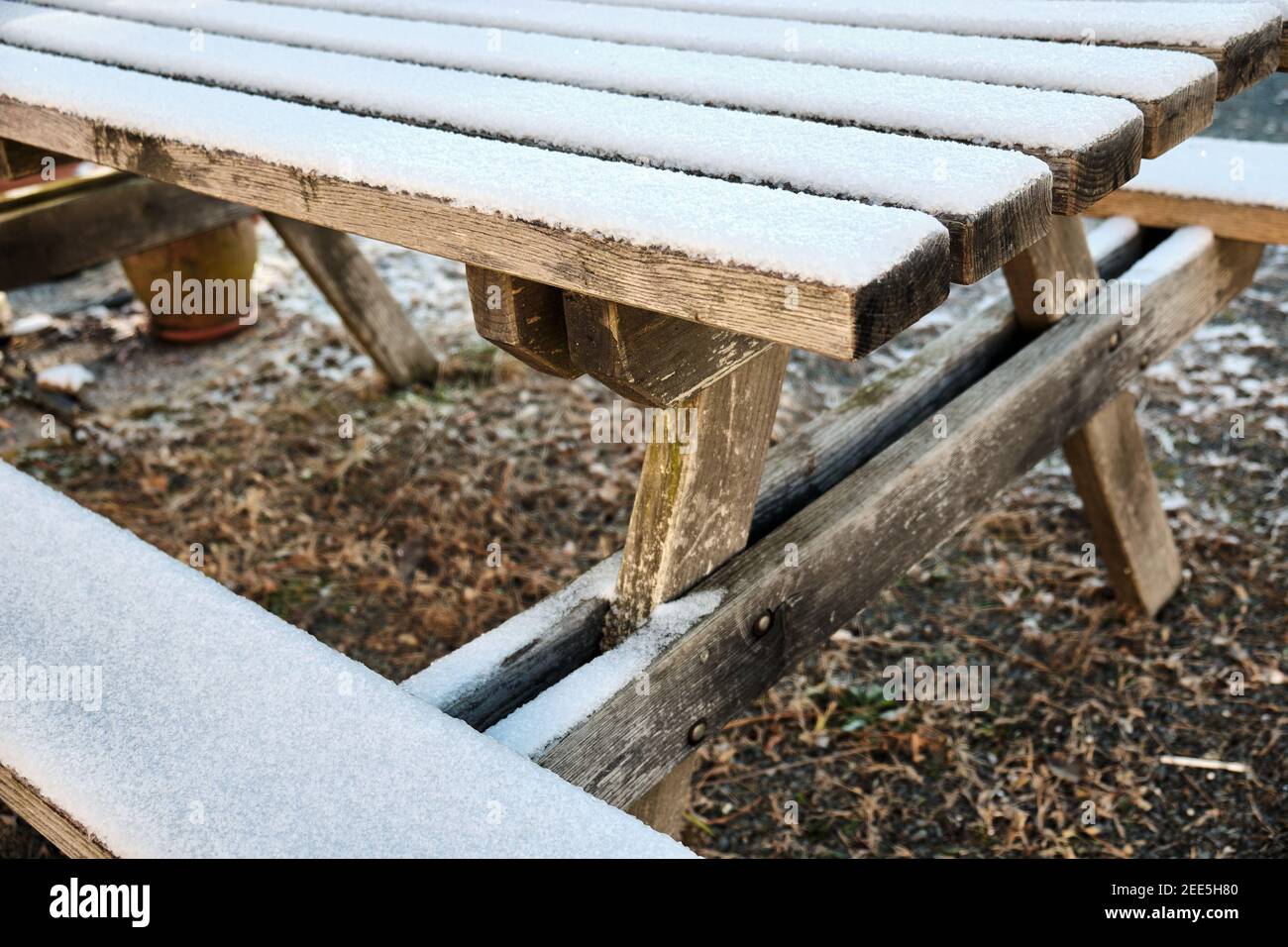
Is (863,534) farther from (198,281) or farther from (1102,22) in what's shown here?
(198,281)

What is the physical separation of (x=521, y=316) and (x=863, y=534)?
682 mm

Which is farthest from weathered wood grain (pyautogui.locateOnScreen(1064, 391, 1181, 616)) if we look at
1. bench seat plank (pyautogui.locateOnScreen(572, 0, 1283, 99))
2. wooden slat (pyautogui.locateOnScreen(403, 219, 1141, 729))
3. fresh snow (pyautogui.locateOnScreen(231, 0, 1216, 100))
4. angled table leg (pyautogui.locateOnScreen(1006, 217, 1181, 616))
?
fresh snow (pyautogui.locateOnScreen(231, 0, 1216, 100))

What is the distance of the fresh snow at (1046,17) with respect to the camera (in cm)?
154

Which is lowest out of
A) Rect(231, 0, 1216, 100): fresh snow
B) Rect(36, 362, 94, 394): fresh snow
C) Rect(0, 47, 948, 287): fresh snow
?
Rect(36, 362, 94, 394): fresh snow

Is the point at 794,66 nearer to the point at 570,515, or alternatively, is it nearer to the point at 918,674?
the point at 918,674

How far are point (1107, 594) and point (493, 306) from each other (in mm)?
2082

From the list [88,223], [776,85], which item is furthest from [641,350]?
[88,223]

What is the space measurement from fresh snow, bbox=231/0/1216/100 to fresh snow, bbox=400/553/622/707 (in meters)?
0.73

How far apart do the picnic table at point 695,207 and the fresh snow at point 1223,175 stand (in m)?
0.42

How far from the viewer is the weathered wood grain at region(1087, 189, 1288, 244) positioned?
7.95ft

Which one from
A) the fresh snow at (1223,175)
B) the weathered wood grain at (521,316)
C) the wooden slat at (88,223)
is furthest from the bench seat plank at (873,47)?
the wooden slat at (88,223)

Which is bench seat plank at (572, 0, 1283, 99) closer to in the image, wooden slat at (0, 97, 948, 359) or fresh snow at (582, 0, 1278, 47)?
fresh snow at (582, 0, 1278, 47)

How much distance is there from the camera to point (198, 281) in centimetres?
420

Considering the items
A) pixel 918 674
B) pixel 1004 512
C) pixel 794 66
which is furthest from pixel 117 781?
pixel 1004 512
